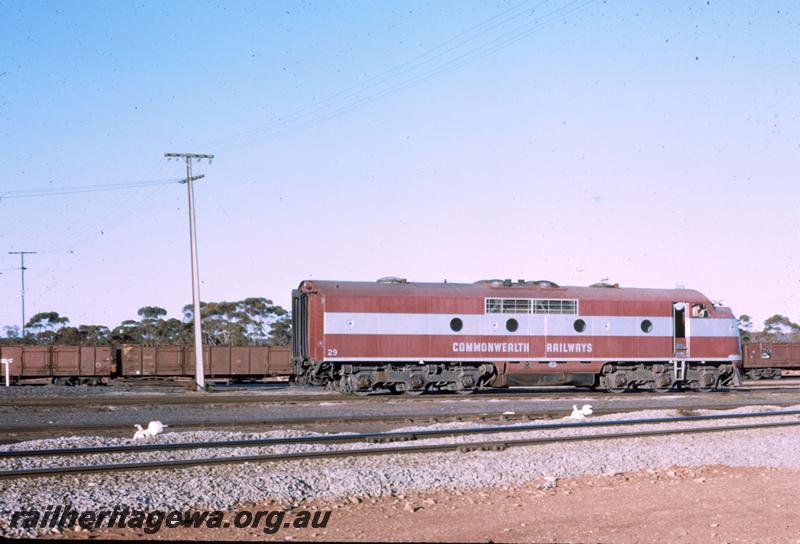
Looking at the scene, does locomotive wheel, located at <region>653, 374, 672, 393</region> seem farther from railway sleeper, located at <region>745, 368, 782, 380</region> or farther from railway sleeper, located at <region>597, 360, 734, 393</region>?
railway sleeper, located at <region>745, 368, 782, 380</region>

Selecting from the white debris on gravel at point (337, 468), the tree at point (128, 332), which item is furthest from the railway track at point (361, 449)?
the tree at point (128, 332)

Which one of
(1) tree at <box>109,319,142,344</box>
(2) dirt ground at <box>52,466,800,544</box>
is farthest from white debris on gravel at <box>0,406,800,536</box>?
(1) tree at <box>109,319,142,344</box>

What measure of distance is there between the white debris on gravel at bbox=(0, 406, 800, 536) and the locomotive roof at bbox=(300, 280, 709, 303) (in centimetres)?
1128

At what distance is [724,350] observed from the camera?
31.3 meters

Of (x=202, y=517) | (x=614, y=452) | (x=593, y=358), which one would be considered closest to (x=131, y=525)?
(x=202, y=517)

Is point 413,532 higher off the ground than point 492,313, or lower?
lower

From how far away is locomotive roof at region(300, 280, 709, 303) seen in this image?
28.1 m

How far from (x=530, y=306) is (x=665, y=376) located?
5.92 meters

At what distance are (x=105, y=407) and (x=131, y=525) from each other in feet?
49.2

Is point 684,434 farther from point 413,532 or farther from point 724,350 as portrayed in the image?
point 724,350

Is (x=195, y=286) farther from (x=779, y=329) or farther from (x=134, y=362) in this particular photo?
(x=779, y=329)

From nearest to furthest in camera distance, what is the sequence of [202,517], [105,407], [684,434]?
[202,517]
[684,434]
[105,407]

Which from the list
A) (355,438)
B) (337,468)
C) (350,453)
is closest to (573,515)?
(337,468)

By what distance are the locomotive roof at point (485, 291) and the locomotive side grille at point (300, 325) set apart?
61cm
